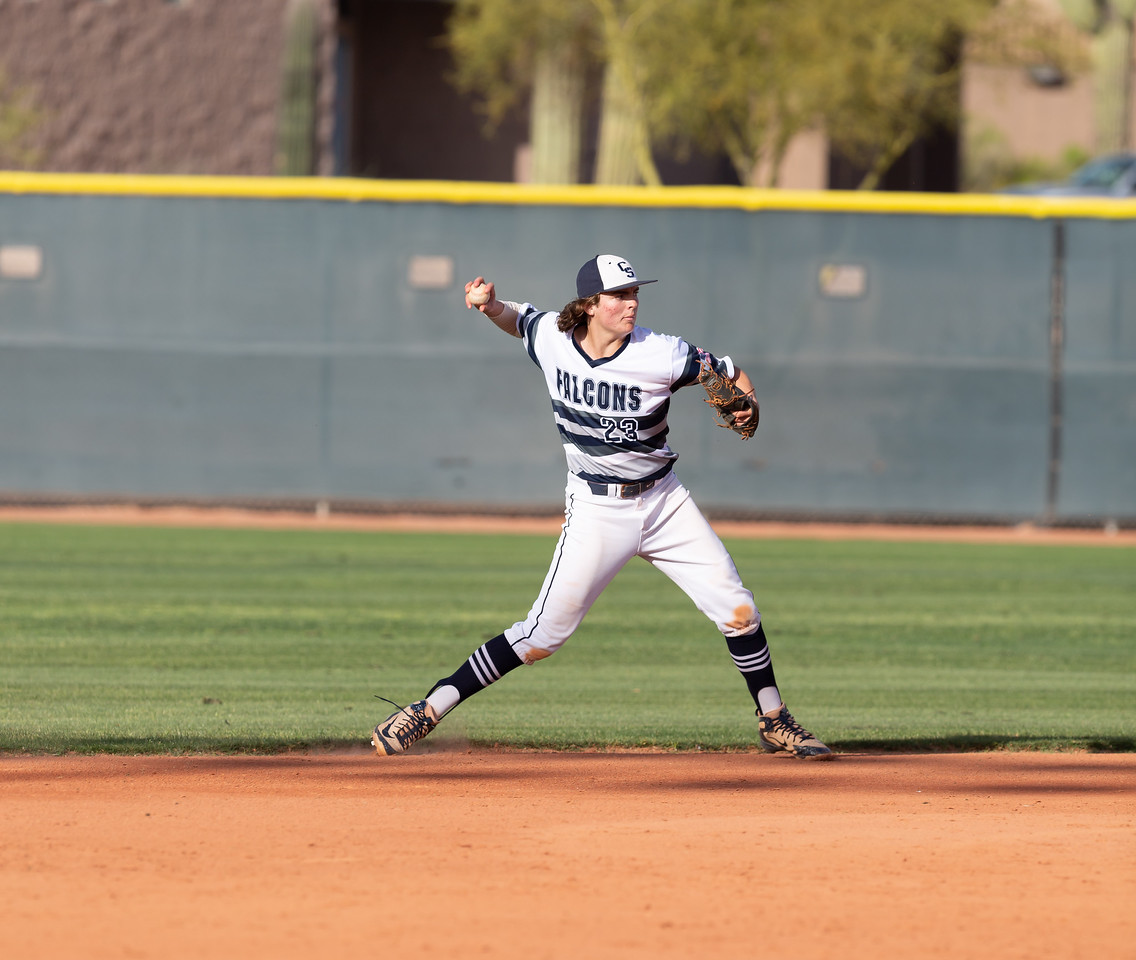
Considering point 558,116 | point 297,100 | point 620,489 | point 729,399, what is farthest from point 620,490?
point 558,116

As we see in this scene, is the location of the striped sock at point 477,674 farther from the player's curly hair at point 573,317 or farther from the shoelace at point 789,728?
the player's curly hair at point 573,317

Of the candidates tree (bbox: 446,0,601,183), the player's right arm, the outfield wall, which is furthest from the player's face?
tree (bbox: 446,0,601,183)

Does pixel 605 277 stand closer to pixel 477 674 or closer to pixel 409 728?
pixel 477 674

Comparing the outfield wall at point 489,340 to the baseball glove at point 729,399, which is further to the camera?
the outfield wall at point 489,340

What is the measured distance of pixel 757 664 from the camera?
6.17m

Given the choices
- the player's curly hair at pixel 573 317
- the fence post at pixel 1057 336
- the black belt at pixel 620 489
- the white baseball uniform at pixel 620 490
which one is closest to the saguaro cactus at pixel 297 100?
the fence post at pixel 1057 336

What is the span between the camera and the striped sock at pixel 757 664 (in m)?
6.10

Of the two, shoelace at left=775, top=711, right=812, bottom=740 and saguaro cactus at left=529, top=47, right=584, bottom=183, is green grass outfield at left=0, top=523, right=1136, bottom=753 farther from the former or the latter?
saguaro cactus at left=529, top=47, right=584, bottom=183

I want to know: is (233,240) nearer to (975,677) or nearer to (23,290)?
(23,290)

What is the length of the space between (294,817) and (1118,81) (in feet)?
89.0

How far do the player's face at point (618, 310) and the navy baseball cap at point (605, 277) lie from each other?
0.03m

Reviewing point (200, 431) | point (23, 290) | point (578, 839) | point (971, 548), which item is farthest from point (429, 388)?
point (578, 839)

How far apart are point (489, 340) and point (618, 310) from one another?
29.2 ft

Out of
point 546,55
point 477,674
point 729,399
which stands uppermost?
point 546,55
